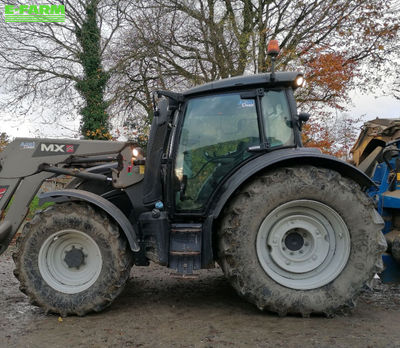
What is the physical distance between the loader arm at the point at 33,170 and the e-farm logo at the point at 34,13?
Answer: 47.1 ft

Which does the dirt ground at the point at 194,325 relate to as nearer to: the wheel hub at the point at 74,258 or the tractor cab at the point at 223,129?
the wheel hub at the point at 74,258

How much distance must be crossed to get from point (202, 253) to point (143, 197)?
983 millimetres

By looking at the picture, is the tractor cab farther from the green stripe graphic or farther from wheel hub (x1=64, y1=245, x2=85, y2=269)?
the green stripe graphic

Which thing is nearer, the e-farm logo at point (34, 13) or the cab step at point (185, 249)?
the cab step at point (185, 249)

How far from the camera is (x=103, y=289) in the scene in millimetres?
3650

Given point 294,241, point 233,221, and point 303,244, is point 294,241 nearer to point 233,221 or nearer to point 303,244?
point 303,244

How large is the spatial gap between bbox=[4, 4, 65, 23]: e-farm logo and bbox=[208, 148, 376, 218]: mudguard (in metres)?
16.0

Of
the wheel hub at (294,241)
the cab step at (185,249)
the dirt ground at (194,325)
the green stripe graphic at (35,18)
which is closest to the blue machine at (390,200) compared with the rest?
the dirt ground at (194,325)

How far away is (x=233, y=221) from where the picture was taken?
3523mm

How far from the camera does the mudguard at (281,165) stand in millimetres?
3518

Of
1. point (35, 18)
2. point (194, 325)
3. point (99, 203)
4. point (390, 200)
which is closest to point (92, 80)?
point (35, 18)

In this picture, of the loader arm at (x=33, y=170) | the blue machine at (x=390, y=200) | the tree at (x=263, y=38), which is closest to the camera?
the blue machine at (x=390, y=200)

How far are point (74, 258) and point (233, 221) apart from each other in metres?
1.62

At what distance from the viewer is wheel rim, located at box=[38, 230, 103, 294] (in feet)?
12.3
